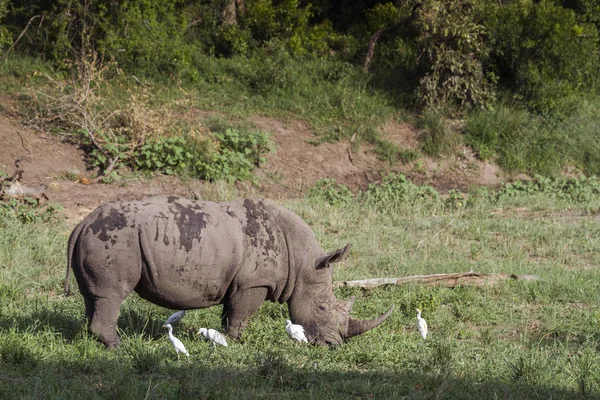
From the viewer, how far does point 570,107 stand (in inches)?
680

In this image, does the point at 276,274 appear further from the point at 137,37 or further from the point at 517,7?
the point at 517,7

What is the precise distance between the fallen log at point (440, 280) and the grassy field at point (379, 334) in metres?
0.13

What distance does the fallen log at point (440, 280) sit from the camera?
333 inches

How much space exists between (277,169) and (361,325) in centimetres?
843

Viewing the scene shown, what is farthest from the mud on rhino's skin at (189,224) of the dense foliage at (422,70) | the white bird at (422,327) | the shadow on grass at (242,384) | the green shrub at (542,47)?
the green shrub at (542,47)

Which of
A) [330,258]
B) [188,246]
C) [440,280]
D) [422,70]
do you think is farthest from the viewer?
[422,70]

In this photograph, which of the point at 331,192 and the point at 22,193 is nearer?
the point at 22,193

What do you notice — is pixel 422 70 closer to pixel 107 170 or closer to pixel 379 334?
pixel 107 170

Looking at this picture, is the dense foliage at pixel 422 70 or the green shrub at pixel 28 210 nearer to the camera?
the green shrub at pixel 28 210

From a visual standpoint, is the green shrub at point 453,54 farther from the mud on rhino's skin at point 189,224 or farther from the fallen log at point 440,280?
the mud on rhino's skin at point 189,224

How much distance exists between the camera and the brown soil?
1290 centimetres

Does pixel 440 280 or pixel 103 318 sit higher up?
pixel 103 318

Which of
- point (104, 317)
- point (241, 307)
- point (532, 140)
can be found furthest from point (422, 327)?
point (532, 140)

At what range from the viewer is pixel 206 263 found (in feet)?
21.1
